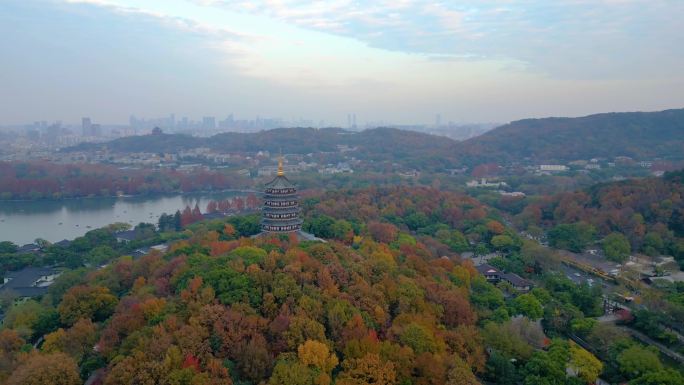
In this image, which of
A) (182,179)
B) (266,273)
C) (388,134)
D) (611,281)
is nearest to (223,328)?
(266,273)

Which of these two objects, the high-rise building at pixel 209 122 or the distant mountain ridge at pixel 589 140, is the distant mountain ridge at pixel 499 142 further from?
the high-rise building at pixel 209 122

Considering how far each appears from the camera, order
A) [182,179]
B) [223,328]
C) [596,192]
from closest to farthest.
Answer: [223,328], [596,192], [182,179]

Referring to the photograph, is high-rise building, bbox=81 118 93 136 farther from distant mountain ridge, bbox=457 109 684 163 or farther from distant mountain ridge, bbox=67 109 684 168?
distant mountain ridge, bbox=457 109 684 163

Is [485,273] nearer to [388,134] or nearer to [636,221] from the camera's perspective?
[636,221]

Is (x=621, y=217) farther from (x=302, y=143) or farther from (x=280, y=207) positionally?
(x=302, y=143)

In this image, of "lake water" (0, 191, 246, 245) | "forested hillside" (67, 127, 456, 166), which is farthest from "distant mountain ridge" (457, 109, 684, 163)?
"lake water" (0, 191, 246, 245)

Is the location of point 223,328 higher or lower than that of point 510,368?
higher

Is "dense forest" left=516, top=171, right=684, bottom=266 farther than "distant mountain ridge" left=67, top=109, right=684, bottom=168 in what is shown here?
No
